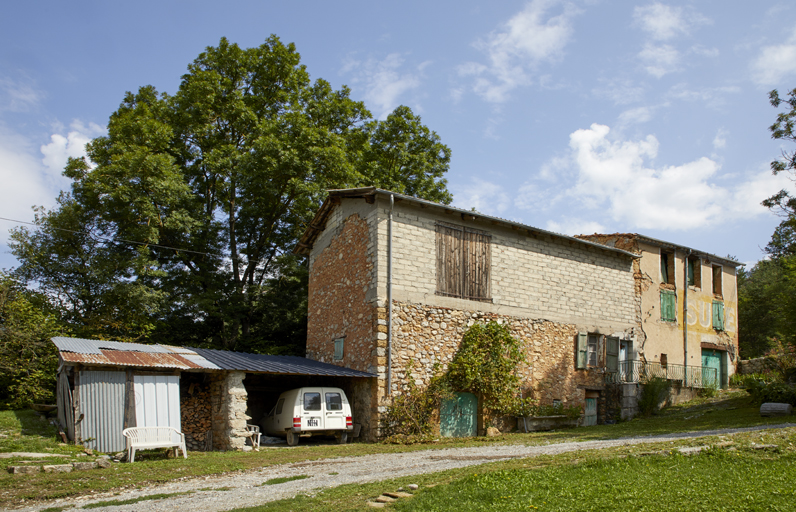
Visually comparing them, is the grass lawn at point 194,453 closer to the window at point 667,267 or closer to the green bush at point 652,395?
the green bush at point 652,395

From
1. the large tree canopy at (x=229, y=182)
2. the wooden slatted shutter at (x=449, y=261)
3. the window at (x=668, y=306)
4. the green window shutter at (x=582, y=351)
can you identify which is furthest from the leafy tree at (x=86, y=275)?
the window at (x=668, y=306)

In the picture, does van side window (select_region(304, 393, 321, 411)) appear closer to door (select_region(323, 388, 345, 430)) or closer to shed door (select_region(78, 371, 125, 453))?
door (select_region(323, 388, 345, 430))

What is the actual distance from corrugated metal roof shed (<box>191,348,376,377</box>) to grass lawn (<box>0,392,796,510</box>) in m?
1.77

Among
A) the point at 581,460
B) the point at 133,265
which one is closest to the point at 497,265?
the point at 581,460

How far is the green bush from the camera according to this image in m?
19.0

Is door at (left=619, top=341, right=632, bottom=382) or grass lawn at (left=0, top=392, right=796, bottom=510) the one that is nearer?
grass lawn at (left=0, top=392, right=796, bottom=510)

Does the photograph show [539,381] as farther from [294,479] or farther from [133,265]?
[133,265]

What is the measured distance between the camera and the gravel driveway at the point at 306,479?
7199mm

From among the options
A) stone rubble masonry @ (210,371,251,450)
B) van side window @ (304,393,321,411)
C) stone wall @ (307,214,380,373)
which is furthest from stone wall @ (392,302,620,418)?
stone rubble masonry @ (210,371,251,450)

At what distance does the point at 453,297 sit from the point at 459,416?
3331 millimetres

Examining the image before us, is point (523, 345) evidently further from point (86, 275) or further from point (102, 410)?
point (86, 275)

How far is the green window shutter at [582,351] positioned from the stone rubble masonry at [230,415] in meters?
10.7

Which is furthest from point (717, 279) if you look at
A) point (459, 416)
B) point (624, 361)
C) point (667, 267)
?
point (459, 416)

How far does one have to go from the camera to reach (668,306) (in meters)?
22.3
